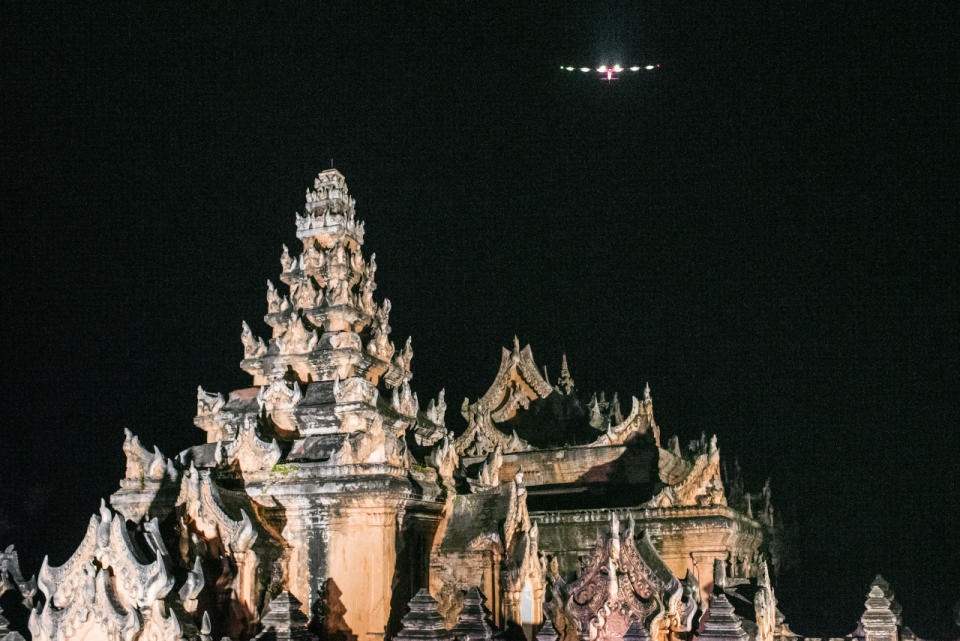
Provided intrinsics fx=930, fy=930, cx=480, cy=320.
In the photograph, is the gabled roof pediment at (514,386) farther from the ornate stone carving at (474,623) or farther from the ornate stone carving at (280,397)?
the ornate stone carving at (474,623)

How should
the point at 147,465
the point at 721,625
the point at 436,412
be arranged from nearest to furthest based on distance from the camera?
the point at 721,625
the point at 147,465
the point at 436,412

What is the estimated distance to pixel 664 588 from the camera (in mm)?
14844

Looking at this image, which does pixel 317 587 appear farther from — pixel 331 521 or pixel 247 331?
pixel 247 331

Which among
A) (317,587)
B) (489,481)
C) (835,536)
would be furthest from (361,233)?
A: (835,536)

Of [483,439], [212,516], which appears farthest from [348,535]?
[483,439]

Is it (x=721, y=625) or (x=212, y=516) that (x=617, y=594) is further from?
(x=212, y=516)

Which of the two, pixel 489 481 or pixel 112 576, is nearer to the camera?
pixel 112 576

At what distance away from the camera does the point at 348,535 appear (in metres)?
16.1

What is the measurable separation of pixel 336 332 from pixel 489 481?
459 cm

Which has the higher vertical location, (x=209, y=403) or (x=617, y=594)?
(x=209, y=403)

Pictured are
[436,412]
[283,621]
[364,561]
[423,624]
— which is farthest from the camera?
[436,412]

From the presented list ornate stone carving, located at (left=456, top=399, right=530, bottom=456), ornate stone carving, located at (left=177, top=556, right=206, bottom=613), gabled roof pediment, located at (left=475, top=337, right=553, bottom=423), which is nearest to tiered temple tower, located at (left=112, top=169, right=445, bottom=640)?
ornate stone carving, located at (left=177, top=556, right=206, bottom=613)

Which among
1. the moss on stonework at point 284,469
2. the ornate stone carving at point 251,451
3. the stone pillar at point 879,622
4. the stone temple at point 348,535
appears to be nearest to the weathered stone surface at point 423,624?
the stone temple at point 348,535

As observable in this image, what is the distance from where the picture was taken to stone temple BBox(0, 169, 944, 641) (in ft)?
44.5
